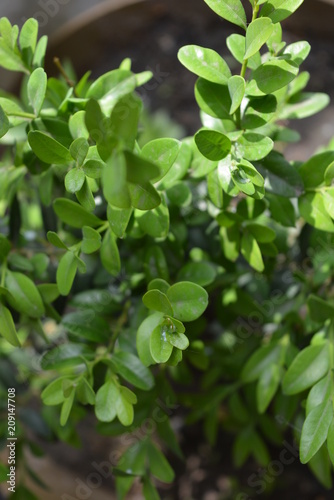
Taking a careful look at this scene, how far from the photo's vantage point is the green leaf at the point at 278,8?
1.62ft

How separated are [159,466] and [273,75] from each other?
1.68ft

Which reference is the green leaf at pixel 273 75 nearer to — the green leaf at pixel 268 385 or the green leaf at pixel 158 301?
the green leaf at pixel 158 301

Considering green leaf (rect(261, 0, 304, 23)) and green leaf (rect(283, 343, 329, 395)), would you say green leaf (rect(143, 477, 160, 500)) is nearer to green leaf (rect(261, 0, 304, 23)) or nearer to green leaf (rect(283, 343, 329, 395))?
green leaf (rect(283, 343, 329, 395))

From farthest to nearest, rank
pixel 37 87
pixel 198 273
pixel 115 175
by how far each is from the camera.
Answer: pixel 198 273 < pixel 37 87 < pixel 115 175

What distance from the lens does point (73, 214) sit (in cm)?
58

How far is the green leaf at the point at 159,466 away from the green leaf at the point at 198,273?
0.25m

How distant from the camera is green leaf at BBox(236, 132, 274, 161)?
52cm

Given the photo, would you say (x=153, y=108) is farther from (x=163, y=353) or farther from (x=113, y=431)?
(x=163, y=353)

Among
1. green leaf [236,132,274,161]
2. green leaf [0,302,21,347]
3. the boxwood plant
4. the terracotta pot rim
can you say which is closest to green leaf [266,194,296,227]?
the boxwood plant

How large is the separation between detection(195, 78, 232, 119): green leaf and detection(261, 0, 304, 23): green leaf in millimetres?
87

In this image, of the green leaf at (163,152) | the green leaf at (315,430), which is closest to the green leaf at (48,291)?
the green leaf at (163,152)

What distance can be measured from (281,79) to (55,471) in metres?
1.04

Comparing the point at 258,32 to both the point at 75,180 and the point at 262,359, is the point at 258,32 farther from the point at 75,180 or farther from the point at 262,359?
the point at 262,359

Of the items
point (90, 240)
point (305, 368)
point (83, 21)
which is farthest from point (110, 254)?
point (83, 21)
